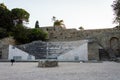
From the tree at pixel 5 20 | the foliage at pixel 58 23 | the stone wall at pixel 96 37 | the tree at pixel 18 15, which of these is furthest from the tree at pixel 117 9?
the foliage at pixel 58 23

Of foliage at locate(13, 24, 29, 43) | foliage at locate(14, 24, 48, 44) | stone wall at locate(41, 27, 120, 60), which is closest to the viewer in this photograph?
stone wall at locate(41, 27, 120, 60)

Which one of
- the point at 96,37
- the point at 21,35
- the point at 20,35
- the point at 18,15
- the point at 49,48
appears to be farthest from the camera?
the point at 18,15

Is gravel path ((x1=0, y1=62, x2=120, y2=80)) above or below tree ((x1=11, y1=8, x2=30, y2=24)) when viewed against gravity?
A: below

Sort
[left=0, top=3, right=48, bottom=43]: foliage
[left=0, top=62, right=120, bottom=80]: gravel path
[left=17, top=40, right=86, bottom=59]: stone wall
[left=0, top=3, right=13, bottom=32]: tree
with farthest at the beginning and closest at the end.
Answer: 1. [left=0, top=3, right=13, bottom=32]: tree
2. [left=0, top=3, right=48, bottom=43]: foliage
3. [left=17, top=40, right=86, bottom=59]: stone wall
4. [left=0, top=62, right=120, bottom=80]: gravel path

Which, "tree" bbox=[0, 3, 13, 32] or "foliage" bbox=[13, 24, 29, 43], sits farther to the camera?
"tree" bbox=[0, 3, 13, 32]

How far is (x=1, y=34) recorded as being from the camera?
1732 inches

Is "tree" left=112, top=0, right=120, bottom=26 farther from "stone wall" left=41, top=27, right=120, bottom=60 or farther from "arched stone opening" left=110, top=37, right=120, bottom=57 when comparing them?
"arched stone opening" left=110, top=37, right=120, bottom=57

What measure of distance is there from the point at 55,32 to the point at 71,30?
11.7 ft

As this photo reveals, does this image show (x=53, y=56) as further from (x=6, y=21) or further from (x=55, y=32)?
(x=6, y=21)

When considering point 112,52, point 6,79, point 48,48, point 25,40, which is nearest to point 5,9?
point 25,40

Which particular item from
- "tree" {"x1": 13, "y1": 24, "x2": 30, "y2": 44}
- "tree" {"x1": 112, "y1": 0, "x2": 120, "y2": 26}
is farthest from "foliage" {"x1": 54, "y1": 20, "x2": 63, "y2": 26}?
"tree" {"x1": 112, "y1": 0, "x2": 120, "y2": 26}

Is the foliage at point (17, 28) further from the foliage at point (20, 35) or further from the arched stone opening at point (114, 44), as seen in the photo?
the arched stone opening at point (114, 44)

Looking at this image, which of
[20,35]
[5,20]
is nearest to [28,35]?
[20,35]

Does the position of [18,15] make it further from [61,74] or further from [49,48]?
[61,74]
